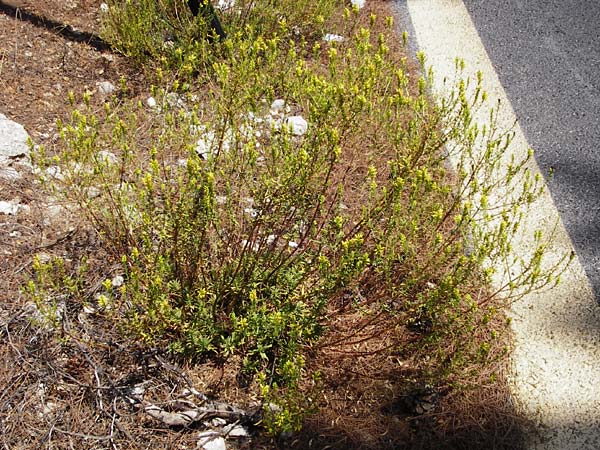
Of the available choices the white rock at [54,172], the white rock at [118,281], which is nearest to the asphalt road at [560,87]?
the white rock at [118,281]

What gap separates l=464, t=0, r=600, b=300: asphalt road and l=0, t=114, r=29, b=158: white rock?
288cm

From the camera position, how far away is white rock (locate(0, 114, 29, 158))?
11.6 ft

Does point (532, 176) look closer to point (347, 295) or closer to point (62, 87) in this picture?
point (347, 295)

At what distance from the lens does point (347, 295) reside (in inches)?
121

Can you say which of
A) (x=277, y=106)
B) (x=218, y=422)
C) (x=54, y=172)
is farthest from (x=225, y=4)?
(x=218, y=422)

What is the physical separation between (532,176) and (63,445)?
121 inches

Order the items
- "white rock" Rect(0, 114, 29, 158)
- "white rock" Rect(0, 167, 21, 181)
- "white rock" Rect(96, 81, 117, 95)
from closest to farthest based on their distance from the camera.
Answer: "white rock" Rect(0, 167, 21, 181) < "white rock" Rect(0, 114, 29, 158) < "white rock" Rect(96, 81, 117, 95)

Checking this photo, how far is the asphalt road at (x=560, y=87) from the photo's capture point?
3857 millimetres

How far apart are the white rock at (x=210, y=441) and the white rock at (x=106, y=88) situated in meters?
2.58

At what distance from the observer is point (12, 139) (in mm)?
3600

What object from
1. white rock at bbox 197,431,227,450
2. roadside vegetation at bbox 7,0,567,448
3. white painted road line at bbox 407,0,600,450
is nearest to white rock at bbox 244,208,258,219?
roadside vegetation at bbox 7,0,567,448

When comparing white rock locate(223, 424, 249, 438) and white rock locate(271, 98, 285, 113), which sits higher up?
white rock locate(271, 98, 285, 113)

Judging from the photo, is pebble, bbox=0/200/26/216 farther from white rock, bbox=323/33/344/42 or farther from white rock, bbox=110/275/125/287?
white rock, bbox=323/33/344/42

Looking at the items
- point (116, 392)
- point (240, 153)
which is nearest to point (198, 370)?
point (116, 392)
